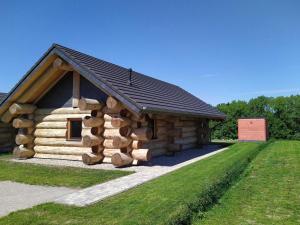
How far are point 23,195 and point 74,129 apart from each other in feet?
22.5

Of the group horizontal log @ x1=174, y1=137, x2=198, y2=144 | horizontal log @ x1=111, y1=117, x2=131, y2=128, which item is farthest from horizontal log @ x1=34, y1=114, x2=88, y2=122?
horizontal log @ x1=174, y1=137, x2=198, y2=144

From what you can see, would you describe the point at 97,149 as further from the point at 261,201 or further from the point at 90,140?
the point at 261,201

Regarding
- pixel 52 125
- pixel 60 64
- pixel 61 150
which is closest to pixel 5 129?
pixel 52 125

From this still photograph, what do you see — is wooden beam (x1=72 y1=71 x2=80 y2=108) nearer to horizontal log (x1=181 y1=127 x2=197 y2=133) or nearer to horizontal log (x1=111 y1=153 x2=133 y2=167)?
horizontal log (x1=111 y1=153 x2=133 y2=167)

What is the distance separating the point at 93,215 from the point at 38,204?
152cm

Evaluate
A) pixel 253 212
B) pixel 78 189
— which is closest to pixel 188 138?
pixel 78 189

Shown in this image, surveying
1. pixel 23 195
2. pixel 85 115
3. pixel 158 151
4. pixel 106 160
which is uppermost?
pixel 85 115

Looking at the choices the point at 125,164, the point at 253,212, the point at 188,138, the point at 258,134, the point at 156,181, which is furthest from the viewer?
the point at 258,134

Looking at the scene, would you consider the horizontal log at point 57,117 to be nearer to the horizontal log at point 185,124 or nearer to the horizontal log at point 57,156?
the horizontal log at point 57,156

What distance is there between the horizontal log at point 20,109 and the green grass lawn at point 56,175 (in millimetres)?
3120

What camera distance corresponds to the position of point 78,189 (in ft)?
25.7

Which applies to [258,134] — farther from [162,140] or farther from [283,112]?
[162,140]

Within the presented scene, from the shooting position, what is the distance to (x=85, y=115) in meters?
13.3

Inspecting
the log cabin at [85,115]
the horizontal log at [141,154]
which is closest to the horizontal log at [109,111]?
the log cabin at [85,115]
